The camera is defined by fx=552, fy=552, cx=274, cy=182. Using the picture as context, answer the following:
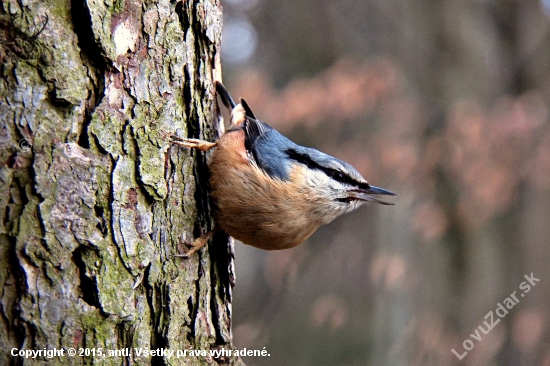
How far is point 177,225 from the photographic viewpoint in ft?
7.62

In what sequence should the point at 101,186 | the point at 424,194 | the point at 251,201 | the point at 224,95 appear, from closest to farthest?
the point at 101,186 → the point at 251,201 → the point at 224,95 → the point at 424,194

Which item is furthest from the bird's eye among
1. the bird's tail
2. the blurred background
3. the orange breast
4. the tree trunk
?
the blurred background

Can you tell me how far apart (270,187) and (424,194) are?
3763 mm

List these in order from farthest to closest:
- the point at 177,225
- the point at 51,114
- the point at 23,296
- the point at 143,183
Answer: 1. the point at 177,225
2. the point at 143,183
3. the point at 51,114
4. the point at 23,296

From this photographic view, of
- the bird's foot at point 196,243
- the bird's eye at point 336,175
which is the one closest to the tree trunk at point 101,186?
the bird's foot at point 196,243

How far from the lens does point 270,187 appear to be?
266cm

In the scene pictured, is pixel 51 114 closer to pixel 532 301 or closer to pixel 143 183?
pixel 143 183

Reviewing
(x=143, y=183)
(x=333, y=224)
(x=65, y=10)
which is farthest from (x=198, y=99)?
(x=333, y=224)

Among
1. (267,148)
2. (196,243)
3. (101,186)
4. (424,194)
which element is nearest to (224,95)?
(267,148)

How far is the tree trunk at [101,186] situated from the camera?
177 cm

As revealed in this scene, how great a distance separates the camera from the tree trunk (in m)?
1.77

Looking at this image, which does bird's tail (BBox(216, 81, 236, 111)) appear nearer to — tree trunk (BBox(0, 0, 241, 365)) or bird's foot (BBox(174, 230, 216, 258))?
tree trunk (BBox(0, 0, 241, 365))

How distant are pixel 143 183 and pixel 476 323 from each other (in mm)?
4965

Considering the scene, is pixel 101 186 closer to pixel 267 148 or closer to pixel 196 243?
pixel 196 243
